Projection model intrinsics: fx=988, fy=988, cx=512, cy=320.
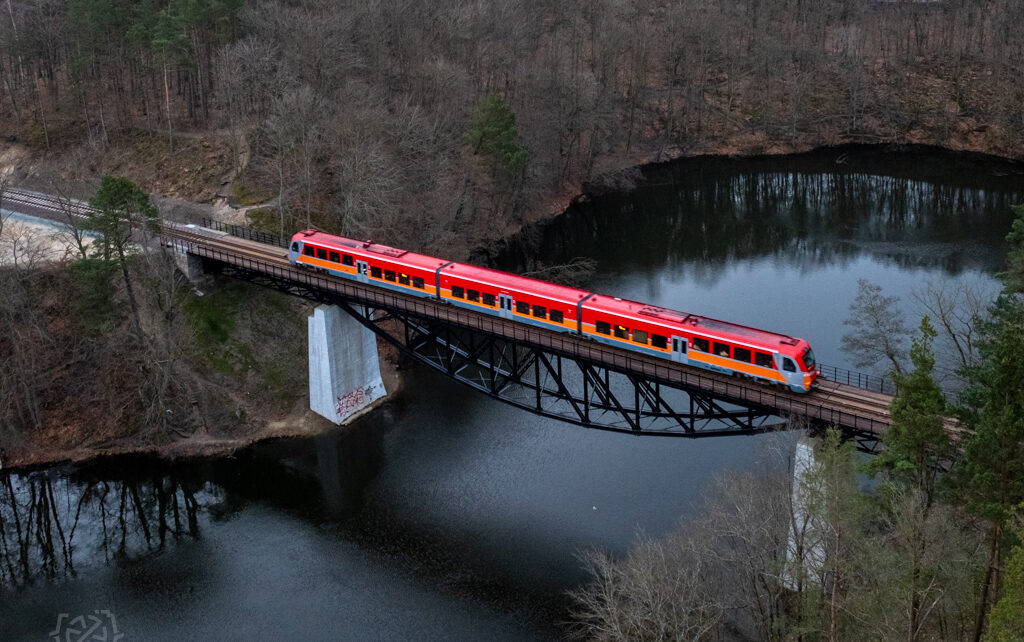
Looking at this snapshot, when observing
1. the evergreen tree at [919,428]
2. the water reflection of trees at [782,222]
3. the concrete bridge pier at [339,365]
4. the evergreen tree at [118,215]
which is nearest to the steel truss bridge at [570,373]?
the concrete bridge pier at [339,365]

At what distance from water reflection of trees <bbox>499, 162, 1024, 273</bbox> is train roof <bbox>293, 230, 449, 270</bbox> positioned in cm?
2793

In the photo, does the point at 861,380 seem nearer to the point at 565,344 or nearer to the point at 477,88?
the point at 565,344

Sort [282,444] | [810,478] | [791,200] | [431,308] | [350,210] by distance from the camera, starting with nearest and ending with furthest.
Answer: [810,478]
[431,308]
[282,444]
[350,210]
[791,200]

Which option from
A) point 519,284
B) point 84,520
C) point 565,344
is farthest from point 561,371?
point 84,520

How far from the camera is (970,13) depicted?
423ft

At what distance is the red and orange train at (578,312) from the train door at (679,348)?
0.05 meters

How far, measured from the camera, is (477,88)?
100 meters

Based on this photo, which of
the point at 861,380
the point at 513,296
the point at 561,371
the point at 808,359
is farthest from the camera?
the point at 861,380

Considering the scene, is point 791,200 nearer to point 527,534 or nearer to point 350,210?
point 350,210

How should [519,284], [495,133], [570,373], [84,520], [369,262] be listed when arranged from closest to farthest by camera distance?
[519,284] → [84,520] → [369,262] → [570,373] → [495,133]

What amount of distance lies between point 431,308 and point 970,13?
104 m

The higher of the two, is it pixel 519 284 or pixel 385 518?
pixel 519 284

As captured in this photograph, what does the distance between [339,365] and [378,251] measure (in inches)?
326

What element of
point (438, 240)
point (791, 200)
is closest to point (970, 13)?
point (791, 200)
